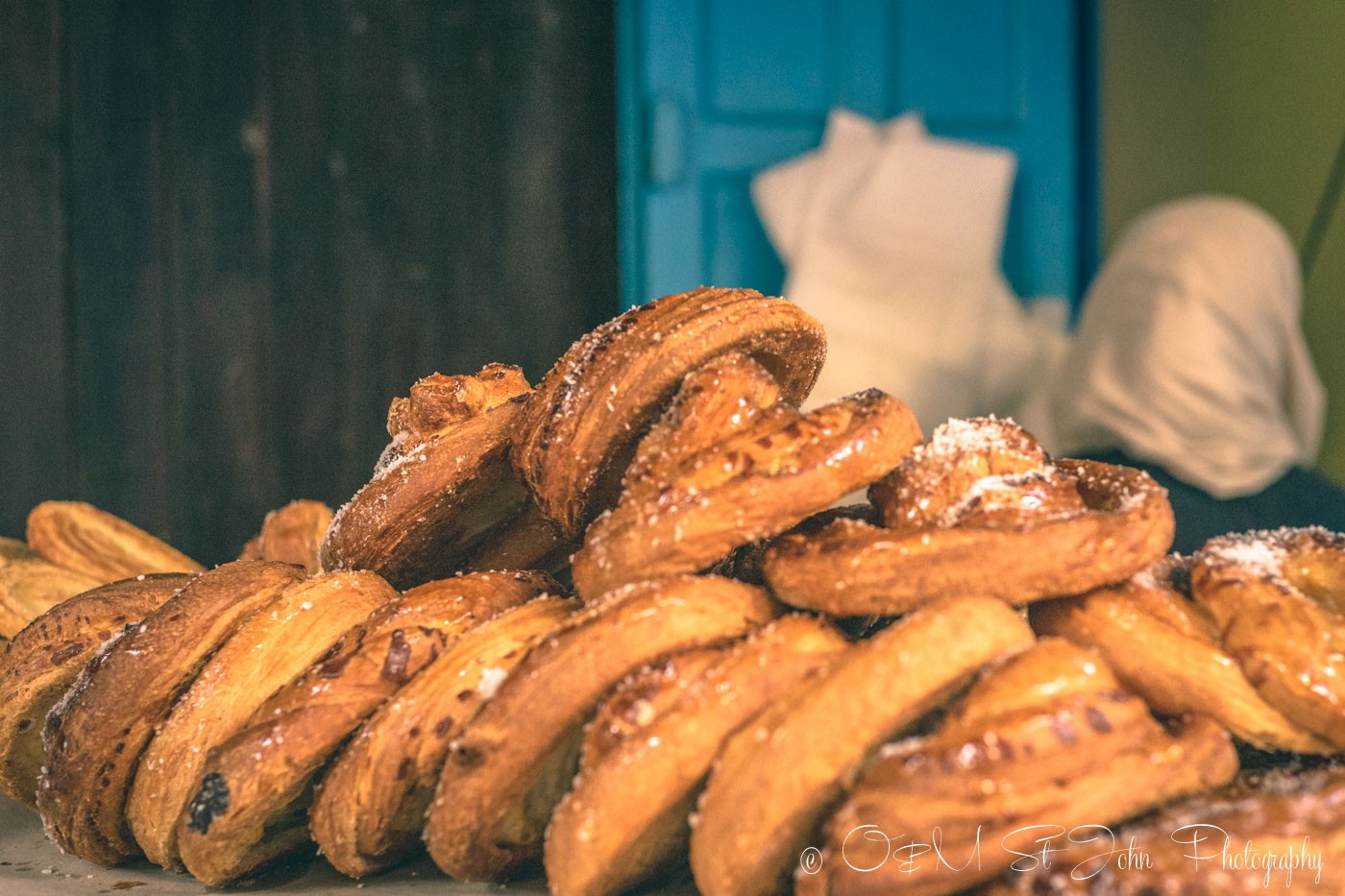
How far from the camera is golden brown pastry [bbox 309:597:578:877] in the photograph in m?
0.55

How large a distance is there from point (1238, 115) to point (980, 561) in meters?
2.68

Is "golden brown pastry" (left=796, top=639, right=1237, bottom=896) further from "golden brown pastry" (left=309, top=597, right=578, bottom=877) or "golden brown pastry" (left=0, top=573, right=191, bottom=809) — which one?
"golden brown pastry" (left=0, top=573, right=191, bottom=809)

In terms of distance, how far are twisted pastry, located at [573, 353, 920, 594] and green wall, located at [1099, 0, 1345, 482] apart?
7.53 ft

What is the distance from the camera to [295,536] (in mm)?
947

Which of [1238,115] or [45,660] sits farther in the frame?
[1238,115]

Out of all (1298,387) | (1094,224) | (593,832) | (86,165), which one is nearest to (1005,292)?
(1094,224)

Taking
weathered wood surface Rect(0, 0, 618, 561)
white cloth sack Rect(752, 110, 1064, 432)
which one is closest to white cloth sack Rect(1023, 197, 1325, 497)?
white cloth sack Rect(752, 110, 1064, 432)

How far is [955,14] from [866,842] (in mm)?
2441

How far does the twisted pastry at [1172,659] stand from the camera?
0.48 metres

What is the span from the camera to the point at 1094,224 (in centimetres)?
265

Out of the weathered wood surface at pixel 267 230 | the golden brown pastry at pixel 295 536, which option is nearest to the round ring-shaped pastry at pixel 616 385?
the golden brown pastry at pixel 295 536

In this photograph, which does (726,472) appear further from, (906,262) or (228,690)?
(906,262)

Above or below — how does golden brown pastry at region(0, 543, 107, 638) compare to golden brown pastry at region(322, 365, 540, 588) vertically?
below

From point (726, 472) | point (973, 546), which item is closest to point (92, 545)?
point (726, 472)
